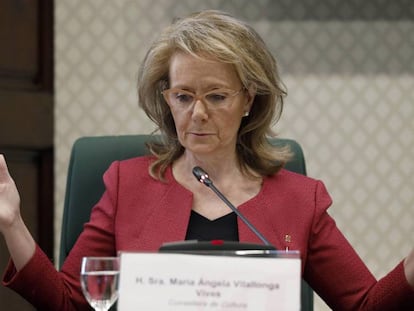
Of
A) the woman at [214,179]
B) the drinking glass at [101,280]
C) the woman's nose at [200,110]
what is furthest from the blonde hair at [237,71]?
the drinking glass at [101,280]

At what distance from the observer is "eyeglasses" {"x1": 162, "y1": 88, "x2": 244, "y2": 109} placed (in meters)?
1.78

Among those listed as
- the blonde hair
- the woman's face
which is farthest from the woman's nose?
the blonde hair

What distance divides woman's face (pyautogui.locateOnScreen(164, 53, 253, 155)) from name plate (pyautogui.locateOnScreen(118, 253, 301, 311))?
649 mm

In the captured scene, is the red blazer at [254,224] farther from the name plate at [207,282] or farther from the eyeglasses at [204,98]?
the name plate at [207,282]

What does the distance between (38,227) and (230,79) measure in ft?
4.45

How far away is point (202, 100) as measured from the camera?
1777 millimetres

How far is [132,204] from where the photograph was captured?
188cm

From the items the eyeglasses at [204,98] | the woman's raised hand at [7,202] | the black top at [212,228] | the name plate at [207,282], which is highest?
the eyeglasses at [204,98]

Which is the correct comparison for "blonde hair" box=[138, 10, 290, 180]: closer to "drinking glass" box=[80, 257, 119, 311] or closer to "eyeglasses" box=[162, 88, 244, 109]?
"eyeglasses" box=[162, 88, 244, 109]

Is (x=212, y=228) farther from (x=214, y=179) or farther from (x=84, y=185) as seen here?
(x=84, y=185)

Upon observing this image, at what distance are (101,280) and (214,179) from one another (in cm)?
74

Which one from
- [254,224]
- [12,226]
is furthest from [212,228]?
[12,226]

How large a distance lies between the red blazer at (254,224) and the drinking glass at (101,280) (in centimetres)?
49

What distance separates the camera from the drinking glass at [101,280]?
121cm
